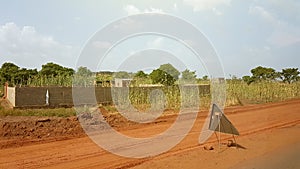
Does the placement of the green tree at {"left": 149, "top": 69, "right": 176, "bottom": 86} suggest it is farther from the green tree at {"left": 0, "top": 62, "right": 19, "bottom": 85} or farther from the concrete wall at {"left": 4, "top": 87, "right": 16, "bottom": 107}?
the green tree at {"left": 0, "top": 62, "right": 19, "bottom": 85}

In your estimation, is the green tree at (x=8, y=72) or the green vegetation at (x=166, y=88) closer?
the green vegetation at (x=166, y=88)

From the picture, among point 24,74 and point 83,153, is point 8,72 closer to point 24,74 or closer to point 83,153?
point 24,74

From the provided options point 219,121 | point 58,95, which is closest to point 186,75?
point 58,95

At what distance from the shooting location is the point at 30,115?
19047 mm

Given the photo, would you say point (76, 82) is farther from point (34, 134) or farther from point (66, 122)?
point (34, 134)

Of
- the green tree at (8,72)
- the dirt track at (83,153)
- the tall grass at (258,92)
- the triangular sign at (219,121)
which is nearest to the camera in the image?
the dirt track at (83,153)

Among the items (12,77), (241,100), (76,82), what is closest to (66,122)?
(76,82)

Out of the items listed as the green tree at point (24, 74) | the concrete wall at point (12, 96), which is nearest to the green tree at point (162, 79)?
the concrete wall at point (12, 96)

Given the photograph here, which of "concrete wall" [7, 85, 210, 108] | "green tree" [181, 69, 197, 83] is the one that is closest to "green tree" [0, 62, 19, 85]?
"concrete wall" [7, 85, 210, 108]

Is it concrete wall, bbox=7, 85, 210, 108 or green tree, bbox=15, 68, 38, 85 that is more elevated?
green tree, bbox=15, 68, 38, 85

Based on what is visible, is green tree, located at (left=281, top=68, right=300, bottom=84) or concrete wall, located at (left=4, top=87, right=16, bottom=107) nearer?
concrete wall, located at (left=4, top=87, right=16, bottom=107)

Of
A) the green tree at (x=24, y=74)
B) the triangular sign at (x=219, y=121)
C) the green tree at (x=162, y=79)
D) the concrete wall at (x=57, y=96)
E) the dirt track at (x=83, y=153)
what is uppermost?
the green tree at (x=24, y=74)

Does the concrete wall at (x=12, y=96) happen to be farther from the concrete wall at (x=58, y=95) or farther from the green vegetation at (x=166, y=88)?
the green vegetation at (x=166, y=88)

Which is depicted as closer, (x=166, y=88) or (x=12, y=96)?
(x=12, y=96)
